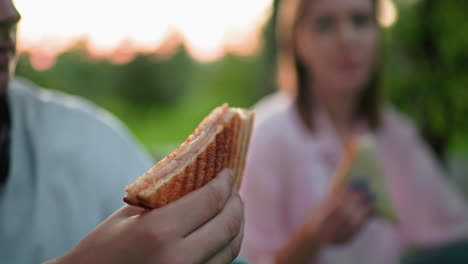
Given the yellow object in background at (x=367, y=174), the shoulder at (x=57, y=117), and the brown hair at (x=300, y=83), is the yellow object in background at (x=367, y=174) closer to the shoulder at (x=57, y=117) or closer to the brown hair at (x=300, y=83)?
the brown hair at (x=300, y=83)

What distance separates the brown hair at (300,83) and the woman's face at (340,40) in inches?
4.1

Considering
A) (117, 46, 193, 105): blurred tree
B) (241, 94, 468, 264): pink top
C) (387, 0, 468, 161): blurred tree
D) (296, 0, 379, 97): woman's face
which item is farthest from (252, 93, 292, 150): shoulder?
(117, 46, 193, 105): blurred tree

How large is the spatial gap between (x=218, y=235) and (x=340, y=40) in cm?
134

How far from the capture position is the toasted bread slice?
20.1 inches

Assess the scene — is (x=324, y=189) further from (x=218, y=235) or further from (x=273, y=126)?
(x=218, y=235)

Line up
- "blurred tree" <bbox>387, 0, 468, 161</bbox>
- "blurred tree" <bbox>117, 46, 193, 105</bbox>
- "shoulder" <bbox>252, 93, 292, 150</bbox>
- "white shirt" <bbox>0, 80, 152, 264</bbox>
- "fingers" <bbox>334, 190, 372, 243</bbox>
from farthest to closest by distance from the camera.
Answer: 1. "blurred tree" <bbox>117, 46, 193, 105</bbox>
2. "blurred tree" <bbox>387, 0, 468, 161</bbox>
3. "shoulder" <bbox>252, 93, 292, 150</bbox>
4. "fingers" <bbox>334, 190, 372, 243</bbox>
5. "white shirt" <bbox>0, 80, 152, 264</bbox>

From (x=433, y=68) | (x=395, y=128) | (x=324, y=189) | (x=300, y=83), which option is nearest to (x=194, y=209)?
(x=324, y=189)

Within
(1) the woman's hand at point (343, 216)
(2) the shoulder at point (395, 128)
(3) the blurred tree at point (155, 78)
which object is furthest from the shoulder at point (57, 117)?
(3) the blurred tree at point (155, 78)

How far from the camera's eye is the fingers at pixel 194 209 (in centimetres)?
48

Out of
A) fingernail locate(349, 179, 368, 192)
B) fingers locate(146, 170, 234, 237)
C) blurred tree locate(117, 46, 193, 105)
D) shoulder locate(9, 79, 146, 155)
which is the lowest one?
blurred tree locate(117, 46, 193, 105)

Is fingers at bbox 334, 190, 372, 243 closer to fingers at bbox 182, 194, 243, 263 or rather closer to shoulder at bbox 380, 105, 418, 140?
shoulder at bbox 380, 105, 418, 140

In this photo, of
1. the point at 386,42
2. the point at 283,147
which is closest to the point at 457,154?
the point at 386,42

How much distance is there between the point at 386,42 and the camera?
2859mm

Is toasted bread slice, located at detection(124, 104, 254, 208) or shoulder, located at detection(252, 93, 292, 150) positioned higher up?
toasted bread slice, located at detection(124, 104, 254, 208)
